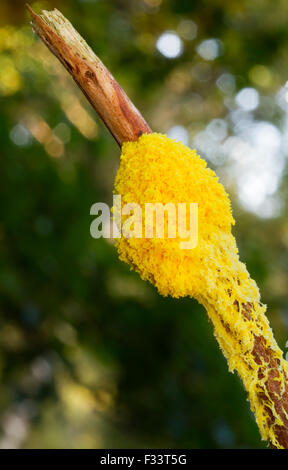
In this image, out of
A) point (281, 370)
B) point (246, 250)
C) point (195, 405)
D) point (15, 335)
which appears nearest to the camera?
point (281, 370)

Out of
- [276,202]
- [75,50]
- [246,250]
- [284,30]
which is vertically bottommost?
[75,50]

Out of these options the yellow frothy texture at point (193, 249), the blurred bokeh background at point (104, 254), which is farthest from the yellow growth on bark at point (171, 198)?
the blurred bokeh background at point (104, 254)

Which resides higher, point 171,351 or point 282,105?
point 282,105

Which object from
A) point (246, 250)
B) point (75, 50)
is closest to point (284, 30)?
point (246, 250)

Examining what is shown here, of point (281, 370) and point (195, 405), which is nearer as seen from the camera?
point (281, 370)

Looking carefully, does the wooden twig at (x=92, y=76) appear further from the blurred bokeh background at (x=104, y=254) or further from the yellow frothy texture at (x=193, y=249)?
the blurred bokeh background at (x=104, y=254)

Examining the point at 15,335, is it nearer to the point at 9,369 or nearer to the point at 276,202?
the point at 9,369
